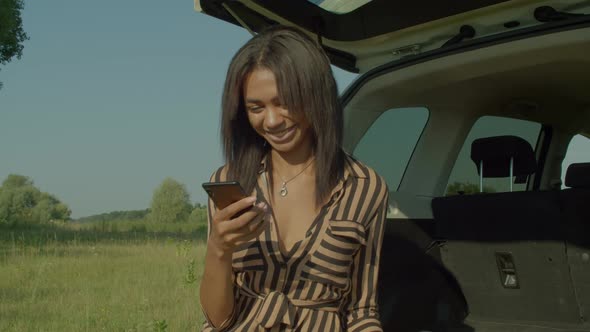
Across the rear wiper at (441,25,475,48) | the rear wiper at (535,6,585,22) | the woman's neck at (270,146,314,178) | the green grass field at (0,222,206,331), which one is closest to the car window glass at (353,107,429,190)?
the rear wiper at (441,25,475,48)

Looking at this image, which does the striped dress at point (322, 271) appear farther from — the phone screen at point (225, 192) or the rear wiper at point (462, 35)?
the rear wiper at point (462, 35)

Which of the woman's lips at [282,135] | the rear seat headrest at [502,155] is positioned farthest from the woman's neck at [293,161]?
the rear seat headrest at [502,155]

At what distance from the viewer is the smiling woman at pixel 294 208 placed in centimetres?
205

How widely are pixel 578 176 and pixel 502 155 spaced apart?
57 centimetres

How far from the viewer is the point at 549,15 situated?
272 centimetres

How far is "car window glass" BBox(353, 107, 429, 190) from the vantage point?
3438 millimetres

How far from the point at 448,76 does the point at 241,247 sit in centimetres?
152

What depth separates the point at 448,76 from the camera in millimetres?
3266

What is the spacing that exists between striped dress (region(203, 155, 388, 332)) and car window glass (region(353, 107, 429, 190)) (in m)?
1.20

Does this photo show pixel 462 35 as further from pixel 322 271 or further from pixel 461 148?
pixel 322 271

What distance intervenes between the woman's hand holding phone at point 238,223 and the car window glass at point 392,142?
60.9 inches

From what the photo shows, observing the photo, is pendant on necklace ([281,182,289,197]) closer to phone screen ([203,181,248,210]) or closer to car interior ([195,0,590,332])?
phone screen ([203,181,248,210])

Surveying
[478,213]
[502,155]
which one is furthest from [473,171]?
[478,213]

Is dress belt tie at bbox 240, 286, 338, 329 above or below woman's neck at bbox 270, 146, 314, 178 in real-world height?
below
